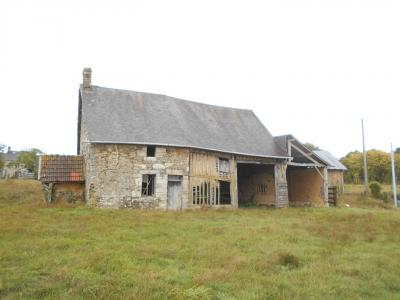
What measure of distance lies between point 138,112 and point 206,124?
4.37 meters

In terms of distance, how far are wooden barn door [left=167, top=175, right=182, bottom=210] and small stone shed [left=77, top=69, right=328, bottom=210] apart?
0.05 meters

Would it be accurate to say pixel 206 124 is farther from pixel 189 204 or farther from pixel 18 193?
pixel 18 193

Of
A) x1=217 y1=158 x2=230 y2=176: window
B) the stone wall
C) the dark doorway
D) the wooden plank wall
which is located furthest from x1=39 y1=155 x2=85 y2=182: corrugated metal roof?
the dark doorway

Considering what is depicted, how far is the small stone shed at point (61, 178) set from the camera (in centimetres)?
1773

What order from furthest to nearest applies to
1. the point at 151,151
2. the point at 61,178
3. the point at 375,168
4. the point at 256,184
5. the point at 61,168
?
the point at 375,168 < the point at 256,184 < the point at 61,168 < the point at 151,151 < the point at 61,178

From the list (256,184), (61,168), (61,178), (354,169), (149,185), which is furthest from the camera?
(354,169)

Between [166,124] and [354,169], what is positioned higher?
[166,124]

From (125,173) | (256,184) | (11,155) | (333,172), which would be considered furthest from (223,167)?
(11,155)

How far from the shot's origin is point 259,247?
30.8 feet

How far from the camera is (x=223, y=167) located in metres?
20.4

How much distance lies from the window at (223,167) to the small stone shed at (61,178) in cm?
725

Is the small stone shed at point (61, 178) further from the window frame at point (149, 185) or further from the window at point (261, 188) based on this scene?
the window at point (261, 188)

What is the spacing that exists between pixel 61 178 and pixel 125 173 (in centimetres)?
337

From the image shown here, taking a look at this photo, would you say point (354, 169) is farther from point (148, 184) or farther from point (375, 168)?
point (148, 184)
